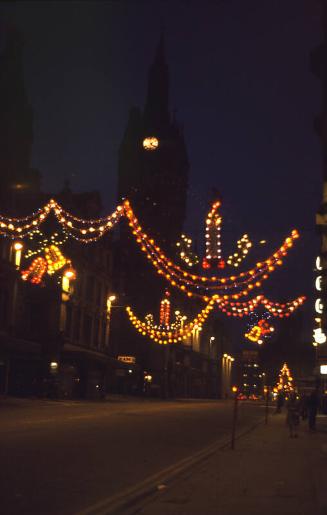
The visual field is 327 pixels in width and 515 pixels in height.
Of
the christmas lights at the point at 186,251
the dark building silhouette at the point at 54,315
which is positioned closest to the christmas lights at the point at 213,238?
the christmas lights at the point at 186,251

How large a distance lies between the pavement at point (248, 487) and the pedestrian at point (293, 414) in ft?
22.0

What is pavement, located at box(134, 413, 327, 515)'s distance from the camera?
9234 millimetres

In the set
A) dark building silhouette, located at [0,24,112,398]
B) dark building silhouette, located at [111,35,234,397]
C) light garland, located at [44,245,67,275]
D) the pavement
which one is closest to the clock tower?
dark building silhouette, located at [111,35,234,397]

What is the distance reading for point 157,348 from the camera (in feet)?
287

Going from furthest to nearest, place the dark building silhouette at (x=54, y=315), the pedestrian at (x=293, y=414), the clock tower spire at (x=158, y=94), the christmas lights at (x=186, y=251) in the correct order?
1. the clock tower spire at (x=158, y=94)
2. the dark building silhouette at (x=54, y=315)
3. the christmas lights at (x=186, y=251)
4. the pedestrian at (x=293, y=414)

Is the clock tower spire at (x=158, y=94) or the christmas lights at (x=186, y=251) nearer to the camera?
the christmas lights at (x=186, y=251)

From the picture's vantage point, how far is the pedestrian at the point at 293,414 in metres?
24.8

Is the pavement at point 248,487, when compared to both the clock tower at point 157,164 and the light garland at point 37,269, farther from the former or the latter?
the clock tower at point 157,164

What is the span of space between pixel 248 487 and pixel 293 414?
14.3m

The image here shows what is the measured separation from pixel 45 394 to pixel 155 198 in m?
59.9

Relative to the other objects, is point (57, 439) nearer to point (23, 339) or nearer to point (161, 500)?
point (161, 500)

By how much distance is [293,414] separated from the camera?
25125 millimetres

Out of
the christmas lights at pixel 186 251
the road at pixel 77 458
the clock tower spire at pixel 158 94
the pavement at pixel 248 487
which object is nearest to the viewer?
the pavement at pixel 248 487

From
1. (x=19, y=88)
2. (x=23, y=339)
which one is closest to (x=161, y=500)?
(x=23, y=339)
